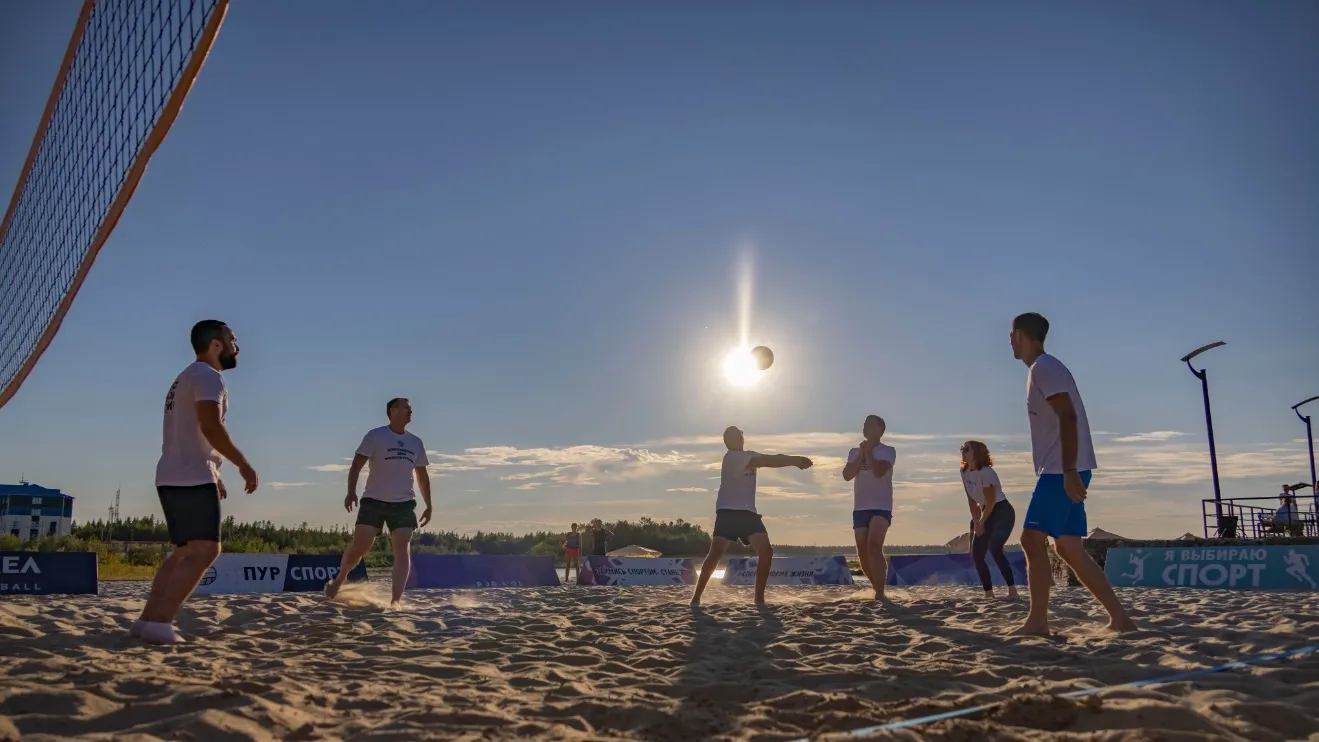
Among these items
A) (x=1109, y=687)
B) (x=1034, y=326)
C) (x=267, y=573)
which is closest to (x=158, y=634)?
(x=1109, y=687)

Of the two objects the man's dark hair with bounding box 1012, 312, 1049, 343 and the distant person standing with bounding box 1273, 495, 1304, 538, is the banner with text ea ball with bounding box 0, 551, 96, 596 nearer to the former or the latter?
the man's dark hair with bounding box 1012, 312, 1049, 343

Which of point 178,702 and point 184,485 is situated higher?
point 184,485

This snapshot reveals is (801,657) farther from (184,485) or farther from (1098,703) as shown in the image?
(184,485)

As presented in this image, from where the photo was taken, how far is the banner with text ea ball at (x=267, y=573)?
10.4m

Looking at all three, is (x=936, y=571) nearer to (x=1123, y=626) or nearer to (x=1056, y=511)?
(x=1123, y=626)

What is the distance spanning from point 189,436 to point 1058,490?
15.0 ft

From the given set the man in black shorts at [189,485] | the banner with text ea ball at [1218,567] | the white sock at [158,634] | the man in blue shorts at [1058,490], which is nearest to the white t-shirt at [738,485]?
the man in blue shorts at [1058,490]

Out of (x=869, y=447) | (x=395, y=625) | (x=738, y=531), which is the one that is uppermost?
(x=869, y=447)

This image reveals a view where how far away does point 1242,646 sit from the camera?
4020mm

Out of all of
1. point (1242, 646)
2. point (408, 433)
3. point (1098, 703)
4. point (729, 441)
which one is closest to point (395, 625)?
point (408, 433)

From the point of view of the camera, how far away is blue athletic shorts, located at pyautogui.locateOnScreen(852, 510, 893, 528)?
7645 millimetres

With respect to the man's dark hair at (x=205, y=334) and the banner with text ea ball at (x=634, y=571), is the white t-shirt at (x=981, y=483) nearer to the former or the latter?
the man's dark hair at (x=205, y=334)

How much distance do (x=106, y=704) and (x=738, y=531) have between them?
503cm

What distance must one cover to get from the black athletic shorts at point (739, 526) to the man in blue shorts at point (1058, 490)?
270 cm
